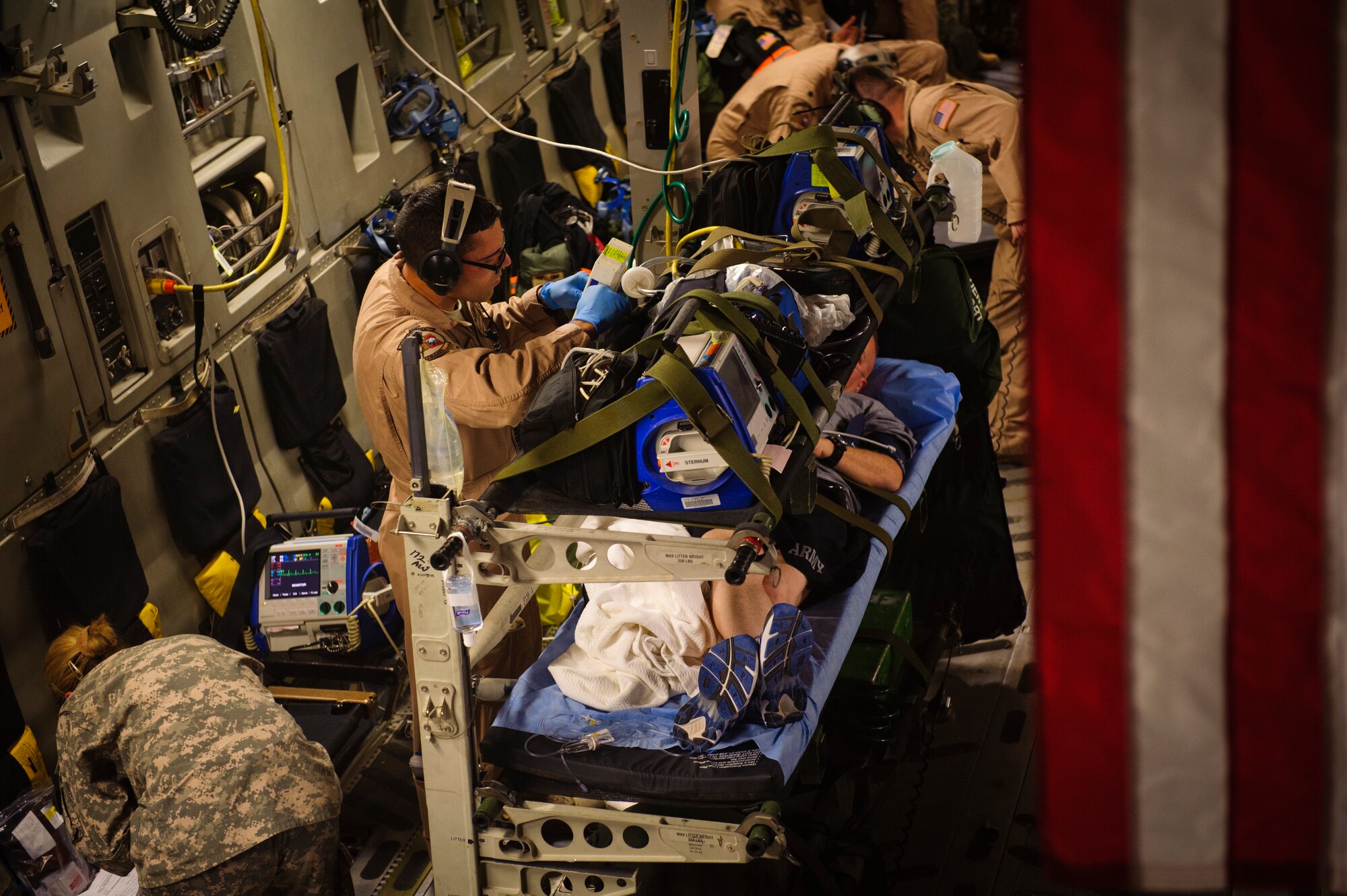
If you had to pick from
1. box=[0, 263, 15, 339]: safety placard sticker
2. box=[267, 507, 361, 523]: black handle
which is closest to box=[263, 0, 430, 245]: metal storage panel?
box=[267, 507, 361, 523]: black handle

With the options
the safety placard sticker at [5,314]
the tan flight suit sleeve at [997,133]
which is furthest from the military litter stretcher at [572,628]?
the tan flight suit sleeve at [997,133]

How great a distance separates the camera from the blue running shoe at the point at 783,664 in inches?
129

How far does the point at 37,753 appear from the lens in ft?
14.8

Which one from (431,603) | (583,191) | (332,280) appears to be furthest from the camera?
(583,191)

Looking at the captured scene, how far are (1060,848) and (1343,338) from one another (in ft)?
1.81

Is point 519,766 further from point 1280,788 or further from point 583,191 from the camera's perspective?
point 583,191

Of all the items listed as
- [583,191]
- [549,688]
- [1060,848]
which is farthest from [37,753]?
[583,191]

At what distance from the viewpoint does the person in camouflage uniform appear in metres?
3.53

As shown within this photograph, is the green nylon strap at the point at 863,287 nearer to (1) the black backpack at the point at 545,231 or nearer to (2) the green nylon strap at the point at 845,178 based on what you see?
(2) the green nylon strap at the point at 845,178

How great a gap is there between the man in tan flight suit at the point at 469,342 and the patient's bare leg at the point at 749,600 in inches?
29.5

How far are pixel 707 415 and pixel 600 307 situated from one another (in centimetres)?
88

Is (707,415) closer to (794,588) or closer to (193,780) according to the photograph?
(794,588)

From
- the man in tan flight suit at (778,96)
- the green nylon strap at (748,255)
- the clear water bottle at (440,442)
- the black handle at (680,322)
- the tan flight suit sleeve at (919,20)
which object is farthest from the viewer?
the tan flight suit sleeve at (919,20)

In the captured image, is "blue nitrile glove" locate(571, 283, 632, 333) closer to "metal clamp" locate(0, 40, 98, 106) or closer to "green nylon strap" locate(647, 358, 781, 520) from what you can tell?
"green nylon strap" locate(647, 358, 781, 520)
